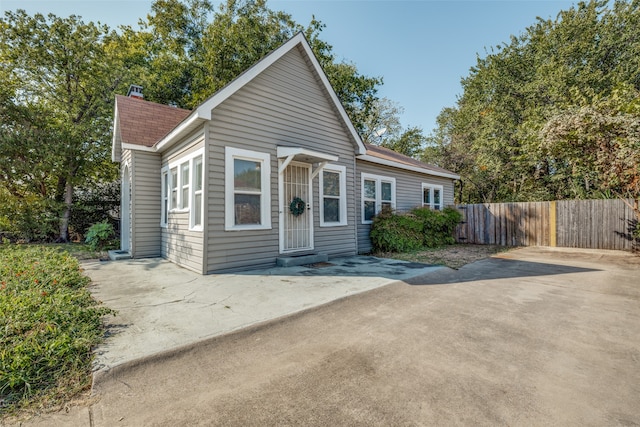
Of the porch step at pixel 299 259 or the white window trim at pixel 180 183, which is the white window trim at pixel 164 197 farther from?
the porch step at pixel 299 259

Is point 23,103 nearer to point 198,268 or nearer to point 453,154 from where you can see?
point 198,268

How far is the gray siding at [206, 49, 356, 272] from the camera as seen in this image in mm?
5609

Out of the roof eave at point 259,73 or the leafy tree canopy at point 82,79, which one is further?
the leafy tree canopy at point 82,79

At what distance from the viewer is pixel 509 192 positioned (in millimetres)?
19922

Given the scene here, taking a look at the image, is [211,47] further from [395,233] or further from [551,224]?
[551,224]

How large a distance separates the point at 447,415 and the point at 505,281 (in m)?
4.42

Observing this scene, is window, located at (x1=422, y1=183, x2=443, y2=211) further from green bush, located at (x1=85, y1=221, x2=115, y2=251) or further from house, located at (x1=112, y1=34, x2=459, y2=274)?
green bush, located at (x1=85, y1=221, x2=115, y2=251)

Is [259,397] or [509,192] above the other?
[509,192]

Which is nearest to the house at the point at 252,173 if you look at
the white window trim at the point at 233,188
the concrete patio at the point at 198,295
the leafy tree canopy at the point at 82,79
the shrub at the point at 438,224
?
the white window trim at the point at 233,188

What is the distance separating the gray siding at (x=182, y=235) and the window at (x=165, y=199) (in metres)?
0.20

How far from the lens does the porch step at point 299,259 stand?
6.29 m

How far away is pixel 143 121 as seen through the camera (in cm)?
855

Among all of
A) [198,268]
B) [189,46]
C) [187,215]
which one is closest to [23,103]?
[189,46]

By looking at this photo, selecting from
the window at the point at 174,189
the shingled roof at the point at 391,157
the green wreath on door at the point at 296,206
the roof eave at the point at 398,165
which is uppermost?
the shingled roof at the point at 391,157
